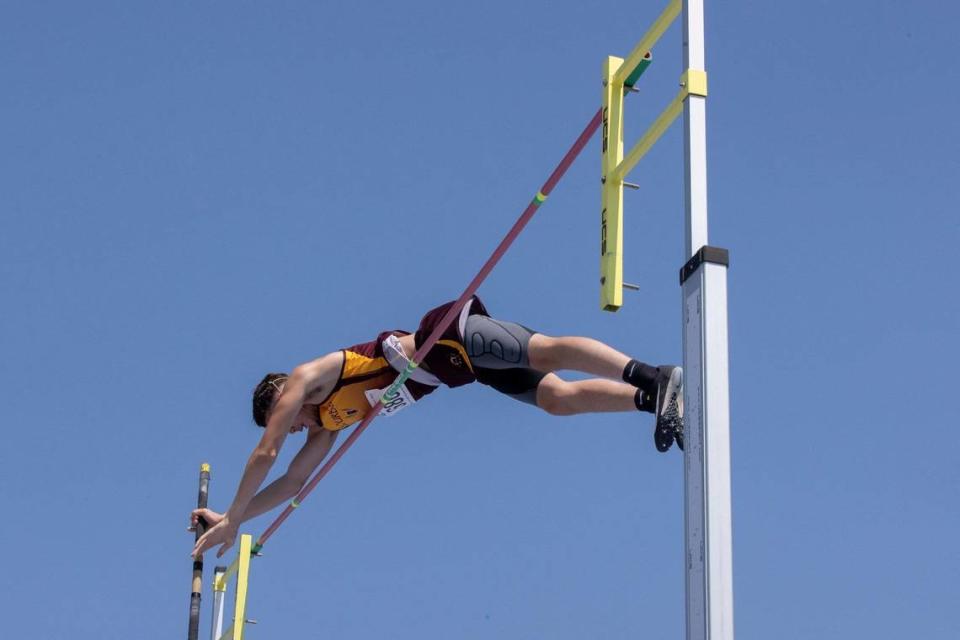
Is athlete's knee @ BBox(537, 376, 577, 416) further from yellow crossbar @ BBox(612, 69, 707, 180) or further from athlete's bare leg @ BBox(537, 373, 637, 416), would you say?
yellow crossbar @ BBox(612, 69, 707, 180)

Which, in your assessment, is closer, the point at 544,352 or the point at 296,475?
the point at 544,352

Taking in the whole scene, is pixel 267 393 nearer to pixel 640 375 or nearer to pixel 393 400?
pixel 393 400

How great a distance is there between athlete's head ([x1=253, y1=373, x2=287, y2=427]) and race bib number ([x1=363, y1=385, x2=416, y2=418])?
0.44 meters

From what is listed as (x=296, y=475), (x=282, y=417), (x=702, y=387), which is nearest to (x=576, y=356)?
(x=282, y=417)

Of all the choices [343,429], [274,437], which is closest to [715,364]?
[274,437]

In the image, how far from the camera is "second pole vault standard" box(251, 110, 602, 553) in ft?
16.9

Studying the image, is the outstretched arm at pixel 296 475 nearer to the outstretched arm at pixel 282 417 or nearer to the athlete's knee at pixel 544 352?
the outstretched arm at pixel 282 417

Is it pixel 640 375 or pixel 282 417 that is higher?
pixel 282 417

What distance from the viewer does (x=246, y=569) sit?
799 centimetres

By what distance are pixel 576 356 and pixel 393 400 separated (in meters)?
1.35

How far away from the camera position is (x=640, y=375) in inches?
212

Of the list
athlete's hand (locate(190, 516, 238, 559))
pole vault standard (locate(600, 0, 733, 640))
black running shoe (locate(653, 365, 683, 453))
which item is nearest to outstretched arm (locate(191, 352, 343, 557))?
athlete's hand (locate(190, 516, 238, 559))

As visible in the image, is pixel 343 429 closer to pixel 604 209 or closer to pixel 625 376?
pixel 625 376

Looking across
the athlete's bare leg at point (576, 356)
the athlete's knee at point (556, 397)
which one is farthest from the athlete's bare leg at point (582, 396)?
the athlete's bare leg at point (576, 356)
